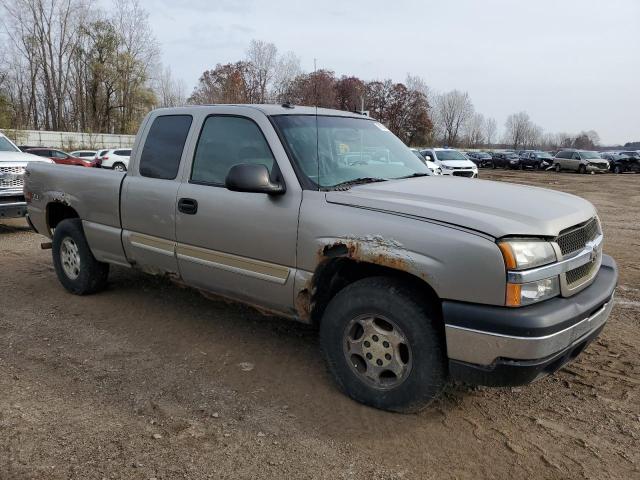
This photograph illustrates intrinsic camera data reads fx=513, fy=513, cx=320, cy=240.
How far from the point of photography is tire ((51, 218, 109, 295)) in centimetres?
521

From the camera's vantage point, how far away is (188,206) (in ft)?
13.0

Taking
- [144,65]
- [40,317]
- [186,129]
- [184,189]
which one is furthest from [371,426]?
[144,65]

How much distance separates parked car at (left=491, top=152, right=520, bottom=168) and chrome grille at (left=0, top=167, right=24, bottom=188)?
1706 inches

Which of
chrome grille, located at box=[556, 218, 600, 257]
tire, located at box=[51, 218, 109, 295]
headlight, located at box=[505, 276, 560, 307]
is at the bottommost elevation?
tire, located at box=[51, 218, 109, 295]

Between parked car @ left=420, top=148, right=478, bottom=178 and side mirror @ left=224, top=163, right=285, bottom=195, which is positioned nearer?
side mirror @ left=224, top=163, right=285, bottom=195

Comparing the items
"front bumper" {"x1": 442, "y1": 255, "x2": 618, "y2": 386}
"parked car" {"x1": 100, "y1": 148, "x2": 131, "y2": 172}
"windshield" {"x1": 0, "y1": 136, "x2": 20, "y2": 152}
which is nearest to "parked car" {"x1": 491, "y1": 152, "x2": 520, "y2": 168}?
"parked car" {"x1": 100, "y1": 148, "x2": 131, "y2": 172}

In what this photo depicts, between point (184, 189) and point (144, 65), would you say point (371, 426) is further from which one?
point (144, 65)

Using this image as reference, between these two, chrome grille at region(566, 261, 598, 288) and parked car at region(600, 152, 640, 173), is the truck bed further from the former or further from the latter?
parked car at region(600, 152, 640, 173)

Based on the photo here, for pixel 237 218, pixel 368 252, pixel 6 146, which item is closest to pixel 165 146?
pixel 237 218

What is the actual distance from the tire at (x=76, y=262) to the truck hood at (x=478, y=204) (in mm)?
3135

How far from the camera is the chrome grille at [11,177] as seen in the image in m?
8.82

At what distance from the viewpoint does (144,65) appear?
184 feet

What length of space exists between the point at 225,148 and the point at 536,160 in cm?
4390

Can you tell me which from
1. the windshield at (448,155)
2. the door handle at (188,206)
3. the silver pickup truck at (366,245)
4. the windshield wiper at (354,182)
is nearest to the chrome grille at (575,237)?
the silver pickup truck at (366,245)
